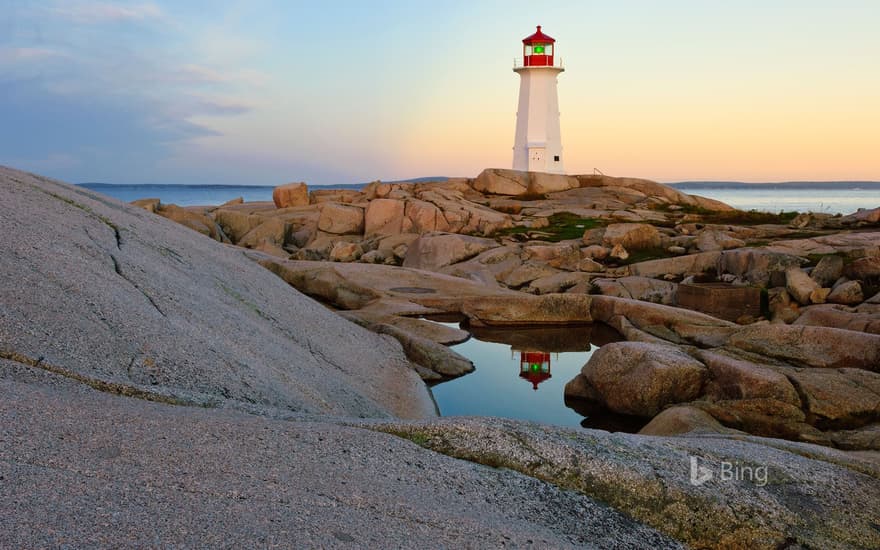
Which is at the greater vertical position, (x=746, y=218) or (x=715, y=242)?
(x=746, y=218)

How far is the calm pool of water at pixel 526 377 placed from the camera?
1409cm

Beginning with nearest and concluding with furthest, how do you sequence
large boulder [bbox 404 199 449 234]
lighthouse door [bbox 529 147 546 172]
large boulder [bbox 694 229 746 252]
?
large boulder [bbox 694 229 746 252] < large boulder [bbox 404 199 449 234] < lighthouse door [bbox 529 147 546 172]

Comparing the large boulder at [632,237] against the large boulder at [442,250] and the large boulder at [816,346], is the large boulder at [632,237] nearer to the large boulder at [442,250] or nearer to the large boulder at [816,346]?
the large boulder at [442,250]

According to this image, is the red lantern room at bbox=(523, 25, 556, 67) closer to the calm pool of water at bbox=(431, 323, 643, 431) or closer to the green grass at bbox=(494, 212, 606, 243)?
the green grass at bbox=(494, 212, 606, 243)

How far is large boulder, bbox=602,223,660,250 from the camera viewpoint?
32.9 meters

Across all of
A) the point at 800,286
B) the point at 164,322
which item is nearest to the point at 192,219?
the point at 800,286

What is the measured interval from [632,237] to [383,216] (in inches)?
587

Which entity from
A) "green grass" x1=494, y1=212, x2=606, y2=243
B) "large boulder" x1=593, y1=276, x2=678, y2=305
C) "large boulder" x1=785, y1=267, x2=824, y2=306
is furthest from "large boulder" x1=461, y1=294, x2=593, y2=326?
"green grass" x1=494, y1=212, x2=606, y2=243

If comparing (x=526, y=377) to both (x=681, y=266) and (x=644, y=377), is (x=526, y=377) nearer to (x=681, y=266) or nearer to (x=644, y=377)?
(x=644, y=377)

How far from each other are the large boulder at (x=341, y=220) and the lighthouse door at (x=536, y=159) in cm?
2085

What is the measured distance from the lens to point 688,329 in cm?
1706

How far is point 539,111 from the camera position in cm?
5884

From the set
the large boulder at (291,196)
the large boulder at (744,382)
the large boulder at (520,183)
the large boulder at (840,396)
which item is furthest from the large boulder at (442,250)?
the large boulder at (840,396)

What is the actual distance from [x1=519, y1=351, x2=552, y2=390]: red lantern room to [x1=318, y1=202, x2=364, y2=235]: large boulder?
80.6 feet
